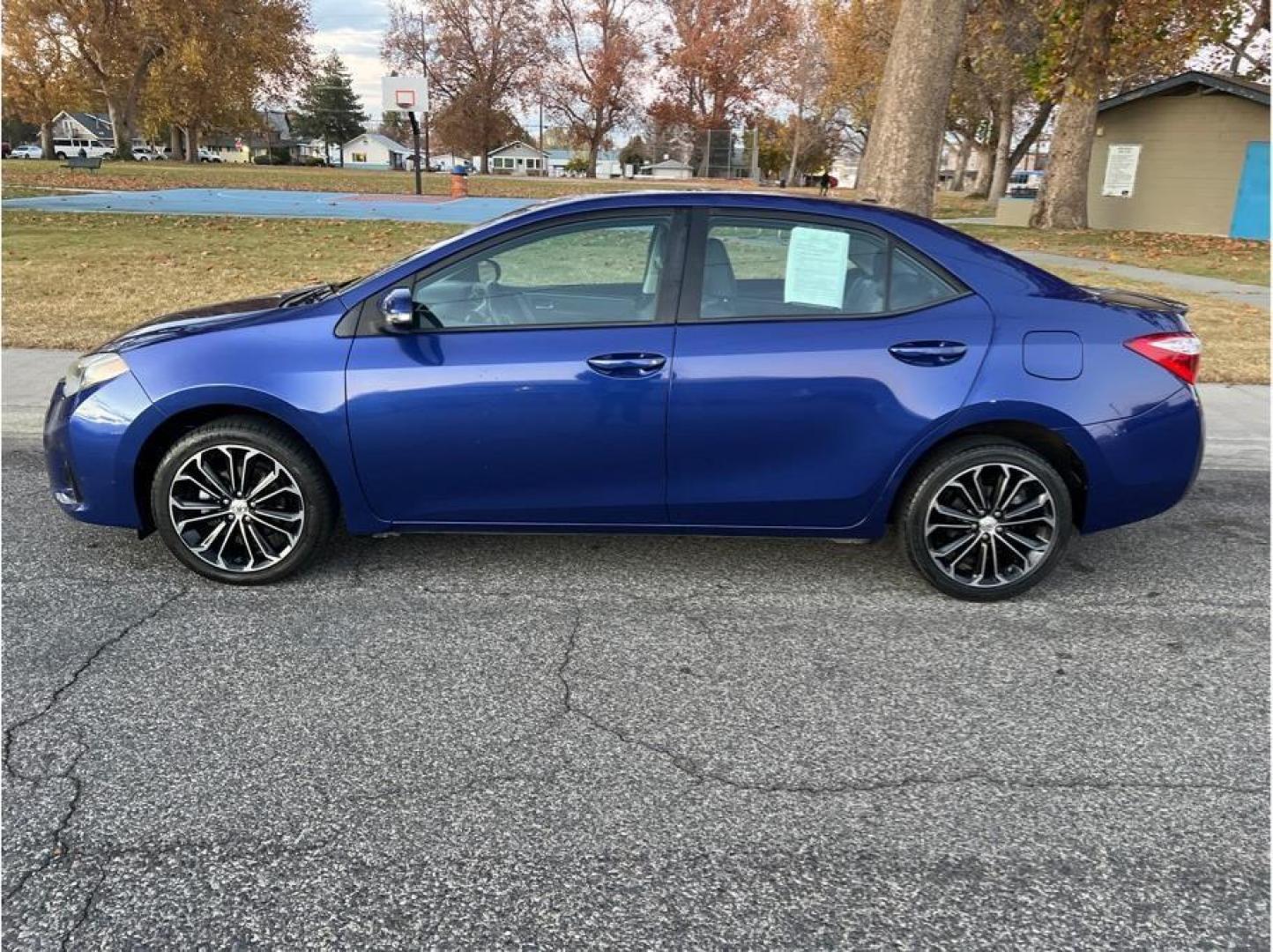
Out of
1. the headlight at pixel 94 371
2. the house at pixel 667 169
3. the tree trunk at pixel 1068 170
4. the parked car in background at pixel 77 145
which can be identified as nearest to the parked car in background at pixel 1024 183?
the house at pixel 667 169

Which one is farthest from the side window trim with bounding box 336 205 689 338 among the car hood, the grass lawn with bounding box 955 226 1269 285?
the grass lawn with bounding box 955 226 1269 285

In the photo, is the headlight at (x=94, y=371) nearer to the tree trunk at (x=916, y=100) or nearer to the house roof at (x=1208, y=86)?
the tree trunk at (x=916, y=100)

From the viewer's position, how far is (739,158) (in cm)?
5322

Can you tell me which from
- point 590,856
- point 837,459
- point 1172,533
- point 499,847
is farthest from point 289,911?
→ point 1172,533

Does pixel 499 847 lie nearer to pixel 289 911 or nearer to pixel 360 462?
pixel 289 911

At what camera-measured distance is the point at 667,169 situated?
64562 millimetres

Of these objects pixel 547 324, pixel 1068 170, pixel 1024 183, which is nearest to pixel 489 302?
pixel 547 324

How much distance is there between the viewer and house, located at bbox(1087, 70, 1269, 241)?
2231 cm

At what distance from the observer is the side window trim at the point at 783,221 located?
3818mm

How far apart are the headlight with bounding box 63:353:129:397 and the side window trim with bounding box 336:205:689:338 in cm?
96

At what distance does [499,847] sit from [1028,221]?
27.3 meters

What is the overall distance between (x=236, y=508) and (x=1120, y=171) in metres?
27.5

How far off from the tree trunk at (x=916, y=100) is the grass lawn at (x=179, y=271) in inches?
137

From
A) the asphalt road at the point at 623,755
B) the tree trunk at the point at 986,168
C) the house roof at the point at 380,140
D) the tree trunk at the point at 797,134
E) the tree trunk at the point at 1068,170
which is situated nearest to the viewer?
the asphalt road at the point at 623,755
